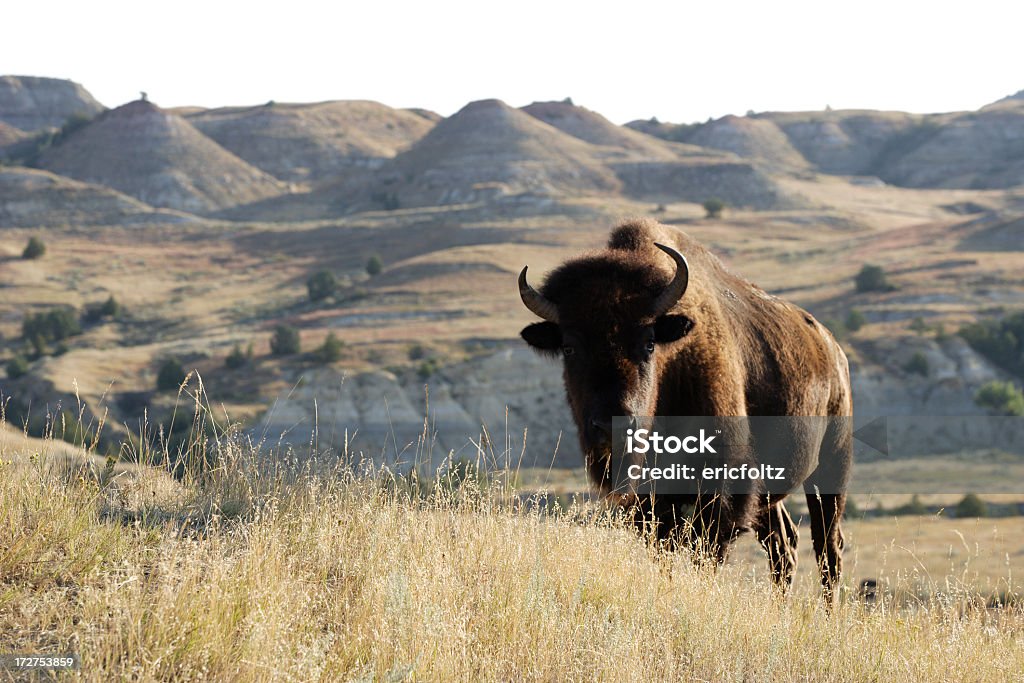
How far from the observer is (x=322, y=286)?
8425 cm

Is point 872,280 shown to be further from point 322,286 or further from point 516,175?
point 516,175

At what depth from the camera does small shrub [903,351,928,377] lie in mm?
57188

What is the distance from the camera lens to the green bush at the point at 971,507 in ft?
143

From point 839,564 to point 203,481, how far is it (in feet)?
19.9

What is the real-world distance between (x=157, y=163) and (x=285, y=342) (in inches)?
3304

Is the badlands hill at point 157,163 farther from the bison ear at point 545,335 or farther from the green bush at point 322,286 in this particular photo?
the bison ear at point 545,335

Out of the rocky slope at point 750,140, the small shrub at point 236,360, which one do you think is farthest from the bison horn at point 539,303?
the rocky slope at point 750,140

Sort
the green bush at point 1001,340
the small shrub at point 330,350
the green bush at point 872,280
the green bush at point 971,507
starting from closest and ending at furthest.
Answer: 1. the green bush at point 971,507
2. the green bush at point 1001,340
3. the small shrub at point 330,350
4. the green bush at point 872,280

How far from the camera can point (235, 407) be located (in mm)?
55938

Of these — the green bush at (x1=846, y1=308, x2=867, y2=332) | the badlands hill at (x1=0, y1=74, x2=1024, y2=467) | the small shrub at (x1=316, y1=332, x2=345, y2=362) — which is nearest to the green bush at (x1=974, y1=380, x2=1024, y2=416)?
the badlands hill at (x1=0, y1=74, x2=1024, y2=467)

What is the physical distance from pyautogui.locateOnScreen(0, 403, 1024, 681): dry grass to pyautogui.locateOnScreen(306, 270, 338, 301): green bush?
77617 mm

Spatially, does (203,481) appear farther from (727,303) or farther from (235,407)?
(235,407)

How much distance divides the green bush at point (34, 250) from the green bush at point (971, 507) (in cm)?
7815

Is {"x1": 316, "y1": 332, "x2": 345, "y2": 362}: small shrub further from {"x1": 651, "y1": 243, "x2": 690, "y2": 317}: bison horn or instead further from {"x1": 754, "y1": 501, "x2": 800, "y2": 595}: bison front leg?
→ {"x1": 651, "y1": 243, "x2": 690, "y2": 317}: bison horn
